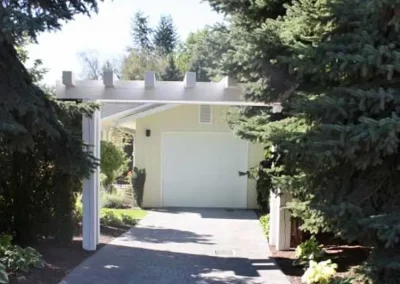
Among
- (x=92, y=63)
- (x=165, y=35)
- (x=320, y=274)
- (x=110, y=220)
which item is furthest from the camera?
(x=165, y=35)

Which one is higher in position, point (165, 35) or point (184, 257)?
point (165, 35)

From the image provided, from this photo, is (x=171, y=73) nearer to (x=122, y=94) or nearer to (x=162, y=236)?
(x=162, y=236)

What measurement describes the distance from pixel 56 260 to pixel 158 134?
9.26 m

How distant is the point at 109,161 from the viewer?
1766cm

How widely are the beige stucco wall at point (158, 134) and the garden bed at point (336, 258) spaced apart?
776 cm

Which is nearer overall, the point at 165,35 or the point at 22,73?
the point at 22,73

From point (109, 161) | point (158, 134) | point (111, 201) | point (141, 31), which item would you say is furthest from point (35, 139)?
point (141, 31)

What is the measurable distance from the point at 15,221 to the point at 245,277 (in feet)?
15.0

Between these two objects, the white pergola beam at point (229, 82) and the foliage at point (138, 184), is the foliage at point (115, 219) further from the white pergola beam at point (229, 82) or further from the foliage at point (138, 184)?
A: the white pergola beam at point (229, 82)

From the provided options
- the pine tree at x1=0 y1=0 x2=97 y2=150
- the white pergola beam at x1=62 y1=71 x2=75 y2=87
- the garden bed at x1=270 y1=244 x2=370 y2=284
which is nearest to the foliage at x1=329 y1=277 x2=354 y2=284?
the garden bed at x1=270 y1=244 x2=370 y2=284

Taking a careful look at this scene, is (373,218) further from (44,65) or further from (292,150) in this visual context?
(44,65)

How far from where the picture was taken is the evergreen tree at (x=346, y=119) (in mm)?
5098

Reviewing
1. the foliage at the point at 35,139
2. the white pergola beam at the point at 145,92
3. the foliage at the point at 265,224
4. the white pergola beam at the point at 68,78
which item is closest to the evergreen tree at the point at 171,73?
the foliage at the point at 265,224

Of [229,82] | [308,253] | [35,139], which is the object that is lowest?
[308,253]
